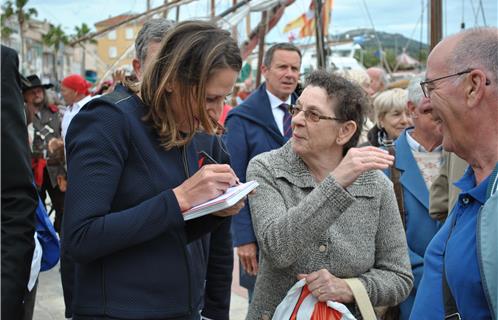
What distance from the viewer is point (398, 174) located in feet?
12.3

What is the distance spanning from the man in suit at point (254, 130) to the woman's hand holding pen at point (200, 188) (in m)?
2.10

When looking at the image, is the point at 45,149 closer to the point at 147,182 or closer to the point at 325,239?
the point at 325,239

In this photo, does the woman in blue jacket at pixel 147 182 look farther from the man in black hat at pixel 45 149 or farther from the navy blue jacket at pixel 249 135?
the man in black hat at pixel 45 149

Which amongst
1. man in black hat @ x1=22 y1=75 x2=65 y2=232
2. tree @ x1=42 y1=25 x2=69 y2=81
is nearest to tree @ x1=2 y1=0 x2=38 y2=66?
tree @ x1=42 y1=25 x2=69 y2=81

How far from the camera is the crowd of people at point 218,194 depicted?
192 centimetres

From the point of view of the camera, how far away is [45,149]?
827 centimetres

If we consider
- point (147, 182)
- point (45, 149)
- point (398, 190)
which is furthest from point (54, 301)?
point (147, 182)

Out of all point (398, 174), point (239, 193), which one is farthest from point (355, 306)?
point (398, 174)

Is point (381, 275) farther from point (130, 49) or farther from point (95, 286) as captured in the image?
point (130, 49)

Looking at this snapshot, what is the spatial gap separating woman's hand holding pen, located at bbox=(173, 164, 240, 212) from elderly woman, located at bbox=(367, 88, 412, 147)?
8.84 ft

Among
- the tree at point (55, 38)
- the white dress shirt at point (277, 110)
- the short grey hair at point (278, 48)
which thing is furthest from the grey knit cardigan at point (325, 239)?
the tree at point (55, 38)

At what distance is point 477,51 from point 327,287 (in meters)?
1.20

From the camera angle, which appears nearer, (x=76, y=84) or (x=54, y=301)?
(x=54, y=301)

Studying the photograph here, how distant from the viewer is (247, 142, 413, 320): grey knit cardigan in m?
2.75
